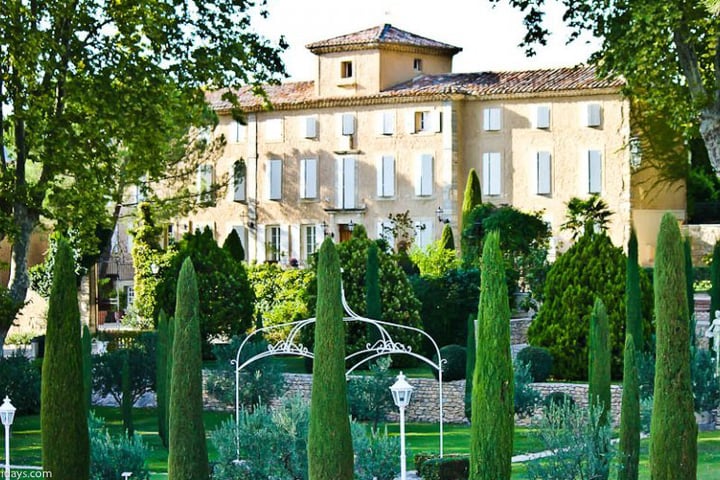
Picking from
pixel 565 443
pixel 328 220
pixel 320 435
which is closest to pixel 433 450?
pixel 565 443

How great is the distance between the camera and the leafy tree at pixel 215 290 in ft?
107

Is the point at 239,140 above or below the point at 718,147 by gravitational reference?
above

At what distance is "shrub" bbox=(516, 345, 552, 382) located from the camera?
26297mm

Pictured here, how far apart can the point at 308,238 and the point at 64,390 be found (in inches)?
1547

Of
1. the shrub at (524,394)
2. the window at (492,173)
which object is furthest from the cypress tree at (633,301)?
the window at (492,173)

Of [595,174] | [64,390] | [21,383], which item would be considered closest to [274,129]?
[595,174]

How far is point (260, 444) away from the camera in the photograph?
1675 centimetres

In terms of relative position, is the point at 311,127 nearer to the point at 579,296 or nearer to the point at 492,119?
the point at 492,119

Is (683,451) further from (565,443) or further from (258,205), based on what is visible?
(258,205)

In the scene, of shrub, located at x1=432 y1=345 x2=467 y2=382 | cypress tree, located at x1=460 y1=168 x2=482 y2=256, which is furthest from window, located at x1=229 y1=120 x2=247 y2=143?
shrub, located at x1=432 y1=345 x2=467 y2=382

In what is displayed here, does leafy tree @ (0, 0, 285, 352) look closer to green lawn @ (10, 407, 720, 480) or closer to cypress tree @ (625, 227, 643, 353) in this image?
green lawn @ (10, 407, 720, 480)

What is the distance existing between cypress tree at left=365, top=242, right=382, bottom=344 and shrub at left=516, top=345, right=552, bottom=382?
370cm

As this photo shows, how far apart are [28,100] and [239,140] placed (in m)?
31.5

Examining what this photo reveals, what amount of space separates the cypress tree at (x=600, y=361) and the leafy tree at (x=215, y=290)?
48.4ft
